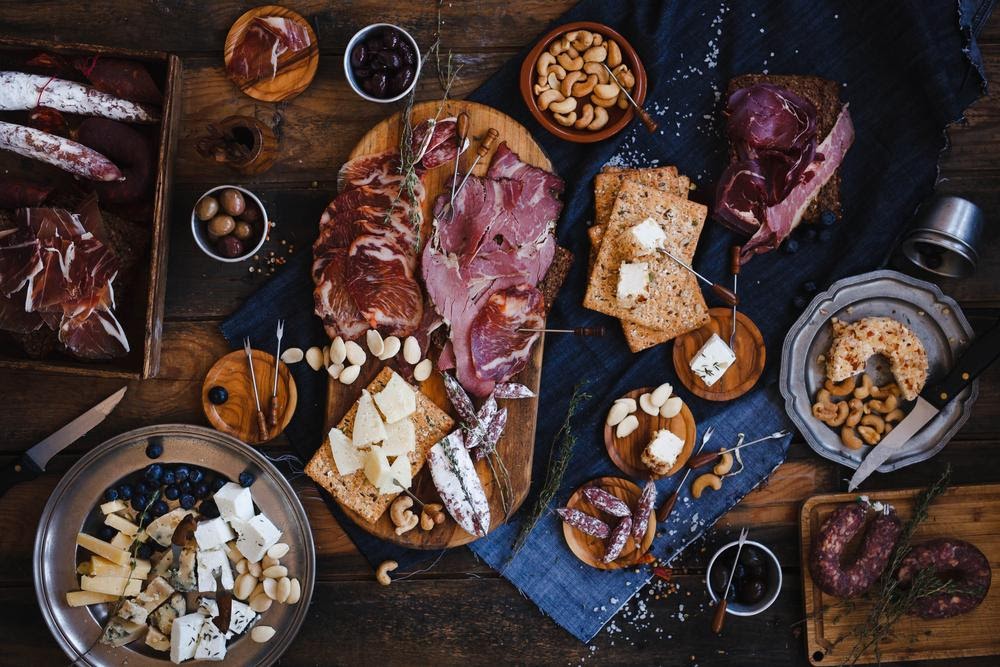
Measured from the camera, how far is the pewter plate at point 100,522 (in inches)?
77.7

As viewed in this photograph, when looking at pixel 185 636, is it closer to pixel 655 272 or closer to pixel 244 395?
pixel 244 395

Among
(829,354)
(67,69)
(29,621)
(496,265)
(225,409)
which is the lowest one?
(29,621)

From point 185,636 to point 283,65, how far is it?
1574 mm

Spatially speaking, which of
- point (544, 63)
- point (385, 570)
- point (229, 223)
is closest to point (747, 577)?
point (385, 570)

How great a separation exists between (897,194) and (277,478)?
1874mm

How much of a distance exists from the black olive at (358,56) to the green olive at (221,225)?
1.73 feet

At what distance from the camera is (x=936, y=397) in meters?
1.99

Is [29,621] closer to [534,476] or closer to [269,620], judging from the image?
[269,620]

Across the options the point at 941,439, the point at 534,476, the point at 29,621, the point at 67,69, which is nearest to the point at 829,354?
the point at 941,439

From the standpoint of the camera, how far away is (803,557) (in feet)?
6.81

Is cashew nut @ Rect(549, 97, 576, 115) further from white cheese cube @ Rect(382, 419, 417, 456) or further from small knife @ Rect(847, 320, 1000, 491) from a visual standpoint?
small knife @ Rect(847, 320, 1000, 491)

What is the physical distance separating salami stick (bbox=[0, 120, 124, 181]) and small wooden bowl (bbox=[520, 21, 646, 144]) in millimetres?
1110

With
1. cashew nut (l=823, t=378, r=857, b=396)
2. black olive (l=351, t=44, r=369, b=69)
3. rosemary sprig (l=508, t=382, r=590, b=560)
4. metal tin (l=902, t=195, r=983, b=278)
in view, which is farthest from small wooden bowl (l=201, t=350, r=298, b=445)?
metal tin (l=902, t=195, r=983, b=278)

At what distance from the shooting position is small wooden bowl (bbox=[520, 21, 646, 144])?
1.97 m
